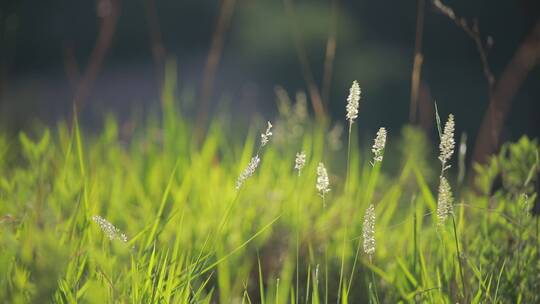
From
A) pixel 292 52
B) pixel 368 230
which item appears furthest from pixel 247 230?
pixel 292 52

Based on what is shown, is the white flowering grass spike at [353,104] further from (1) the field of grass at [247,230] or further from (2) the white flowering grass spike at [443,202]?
(2) the white flowering grass spike at [443,202]

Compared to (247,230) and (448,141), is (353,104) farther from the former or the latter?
(247,230)

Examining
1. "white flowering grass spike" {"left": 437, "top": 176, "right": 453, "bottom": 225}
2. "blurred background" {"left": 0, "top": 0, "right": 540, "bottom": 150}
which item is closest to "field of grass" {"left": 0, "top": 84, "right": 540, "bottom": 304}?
"white flowering grass spike" {"left": 437, "top": 176, "right": 453, "bottom": 225}

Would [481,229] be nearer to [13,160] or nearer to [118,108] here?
[13,160]

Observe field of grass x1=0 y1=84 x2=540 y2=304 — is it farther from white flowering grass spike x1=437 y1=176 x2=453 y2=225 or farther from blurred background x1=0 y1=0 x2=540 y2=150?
blurred background x1=0 y1=0 x2=540 y2=150

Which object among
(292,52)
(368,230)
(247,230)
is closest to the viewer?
(368,230)

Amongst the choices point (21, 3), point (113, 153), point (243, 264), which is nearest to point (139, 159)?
point (113, 153)

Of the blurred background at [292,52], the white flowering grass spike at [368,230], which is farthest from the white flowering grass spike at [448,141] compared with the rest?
the blurred background at [292,52]
